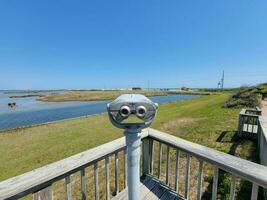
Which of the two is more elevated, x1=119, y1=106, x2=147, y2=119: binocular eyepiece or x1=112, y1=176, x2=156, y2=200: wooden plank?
x1=119, y1=106, x2=147, y2=119: binocular eyepiece

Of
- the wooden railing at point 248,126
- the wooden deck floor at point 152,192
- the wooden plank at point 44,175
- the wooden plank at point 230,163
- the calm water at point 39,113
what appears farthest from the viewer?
the calm water at point 39,113

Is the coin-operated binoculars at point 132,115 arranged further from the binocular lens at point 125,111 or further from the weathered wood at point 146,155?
the weathered wood at point 146,155

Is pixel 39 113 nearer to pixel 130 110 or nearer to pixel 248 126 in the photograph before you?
pixel 248 126

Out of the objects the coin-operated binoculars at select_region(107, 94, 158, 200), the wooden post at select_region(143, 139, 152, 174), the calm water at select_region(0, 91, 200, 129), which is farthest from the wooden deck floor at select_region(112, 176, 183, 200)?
the calm water at select_region(0, 91, 200, 129)

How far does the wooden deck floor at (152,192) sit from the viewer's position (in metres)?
2.11

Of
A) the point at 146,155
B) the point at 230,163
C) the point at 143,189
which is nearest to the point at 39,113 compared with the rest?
the point at 146,155

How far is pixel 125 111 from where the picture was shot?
112 centimetres

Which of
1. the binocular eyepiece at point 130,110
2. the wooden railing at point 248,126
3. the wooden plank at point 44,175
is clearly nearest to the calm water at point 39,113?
the wooden railing at point 248,126

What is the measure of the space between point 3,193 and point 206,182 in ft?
10.3

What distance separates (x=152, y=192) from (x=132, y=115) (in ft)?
4.89

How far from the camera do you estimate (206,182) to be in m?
3.22

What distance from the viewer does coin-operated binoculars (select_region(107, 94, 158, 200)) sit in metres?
1.13

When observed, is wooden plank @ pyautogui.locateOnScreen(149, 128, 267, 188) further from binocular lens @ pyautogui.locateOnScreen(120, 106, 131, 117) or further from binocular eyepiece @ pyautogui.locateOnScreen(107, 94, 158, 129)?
binocular lens @ pyautogui.locateOnScreen(120, 106, 131, 117)

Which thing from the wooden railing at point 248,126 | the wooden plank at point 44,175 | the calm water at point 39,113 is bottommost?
the calm water at point 39,113
